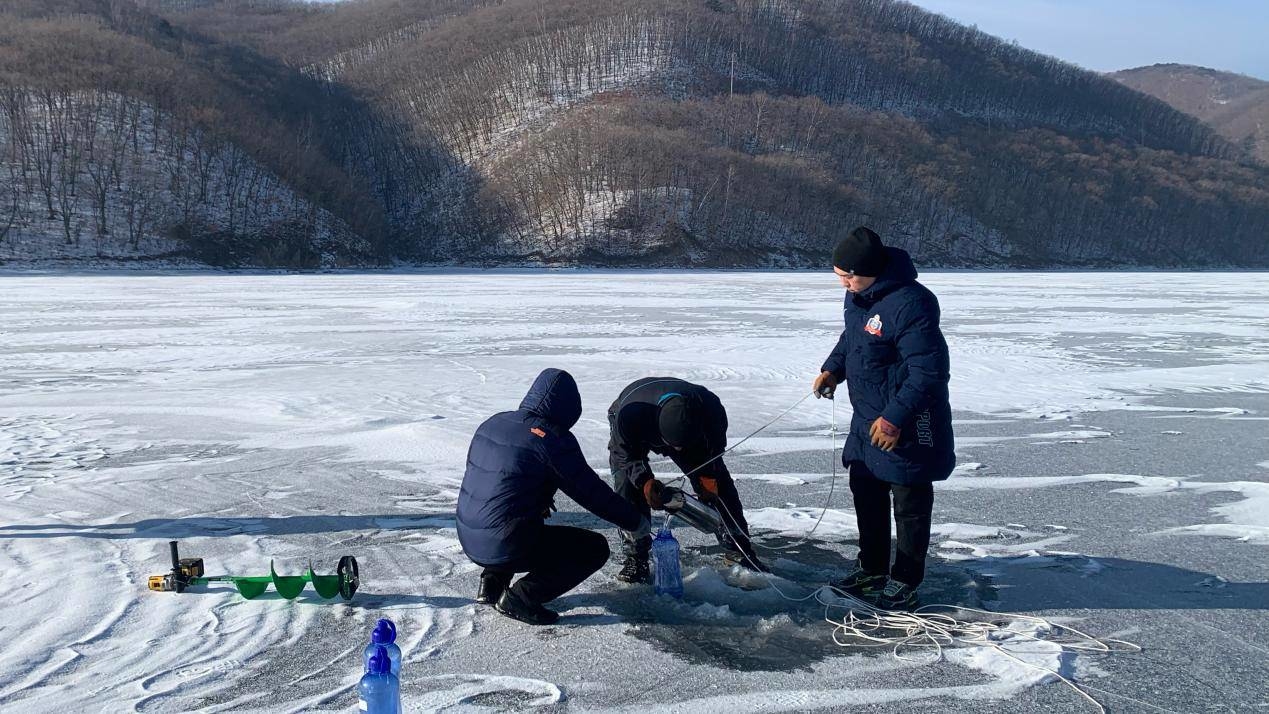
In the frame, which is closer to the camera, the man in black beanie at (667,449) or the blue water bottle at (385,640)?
the blue water bottle at (385,640)

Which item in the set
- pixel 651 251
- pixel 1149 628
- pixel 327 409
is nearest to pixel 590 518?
pixel 1149 628

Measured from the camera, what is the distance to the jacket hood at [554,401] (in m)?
4.48

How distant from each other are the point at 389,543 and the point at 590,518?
1.37 meters

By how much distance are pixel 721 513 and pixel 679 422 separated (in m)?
0.70

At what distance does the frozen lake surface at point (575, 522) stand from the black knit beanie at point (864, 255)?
5.66 ft

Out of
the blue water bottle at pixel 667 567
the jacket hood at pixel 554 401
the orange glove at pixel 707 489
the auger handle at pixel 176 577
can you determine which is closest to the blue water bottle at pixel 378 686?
the jacket hood at pixel 554 401

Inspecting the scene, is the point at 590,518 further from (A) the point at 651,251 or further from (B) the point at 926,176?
(B) the point at 926,176

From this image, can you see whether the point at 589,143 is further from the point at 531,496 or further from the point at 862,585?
the point at 531,496

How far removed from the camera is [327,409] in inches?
401

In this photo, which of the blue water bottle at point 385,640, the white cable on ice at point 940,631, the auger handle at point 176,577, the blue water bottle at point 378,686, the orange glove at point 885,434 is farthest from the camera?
the auger handle at point 176,577

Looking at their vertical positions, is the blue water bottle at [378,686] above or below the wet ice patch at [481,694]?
above

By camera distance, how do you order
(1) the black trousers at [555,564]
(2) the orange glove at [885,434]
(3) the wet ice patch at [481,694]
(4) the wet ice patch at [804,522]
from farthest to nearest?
(4) the wet ice patch at [804,522] < (1) the black trousers at [555,564] < (2) the orange glove at [885,434] < (3) the wet ice patch at [481,694]

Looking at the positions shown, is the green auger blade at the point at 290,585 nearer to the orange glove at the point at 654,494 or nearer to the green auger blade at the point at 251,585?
the green auger blade at the point at 251,585

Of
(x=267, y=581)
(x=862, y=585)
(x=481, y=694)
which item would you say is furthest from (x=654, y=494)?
(x=267, y=581)
